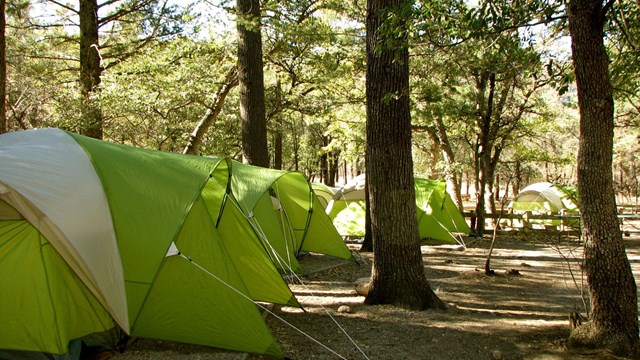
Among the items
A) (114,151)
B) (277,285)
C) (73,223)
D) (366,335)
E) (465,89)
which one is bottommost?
(366,335)

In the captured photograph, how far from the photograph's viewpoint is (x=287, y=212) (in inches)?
357

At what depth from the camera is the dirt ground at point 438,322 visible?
14.3ft

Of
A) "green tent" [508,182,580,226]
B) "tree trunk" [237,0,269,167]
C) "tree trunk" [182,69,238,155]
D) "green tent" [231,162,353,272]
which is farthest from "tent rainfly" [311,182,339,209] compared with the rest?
"green tent" [508,182,580,226]

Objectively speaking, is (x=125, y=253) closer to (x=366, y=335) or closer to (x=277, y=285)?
(x=277, y=285)

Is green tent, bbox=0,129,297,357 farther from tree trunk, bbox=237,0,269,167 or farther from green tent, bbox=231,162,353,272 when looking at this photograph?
tree trunk, bbox=237,0,269,167

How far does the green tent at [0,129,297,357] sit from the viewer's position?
3.75 metres

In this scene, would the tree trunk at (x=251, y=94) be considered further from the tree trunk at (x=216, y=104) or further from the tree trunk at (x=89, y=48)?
the tree trunk at (x=89, y=48)

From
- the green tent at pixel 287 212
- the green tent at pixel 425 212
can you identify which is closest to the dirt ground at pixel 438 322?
the green tent at pixel 287 212

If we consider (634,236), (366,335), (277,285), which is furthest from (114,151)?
(634,236)

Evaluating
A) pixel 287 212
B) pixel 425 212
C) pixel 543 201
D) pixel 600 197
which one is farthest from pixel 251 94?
pixel 543 201

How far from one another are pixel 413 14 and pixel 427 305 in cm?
326

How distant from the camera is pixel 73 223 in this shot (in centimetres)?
399

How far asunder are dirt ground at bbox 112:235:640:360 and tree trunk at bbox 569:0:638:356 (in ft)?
1.03

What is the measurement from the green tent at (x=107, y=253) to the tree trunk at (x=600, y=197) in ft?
9.16
